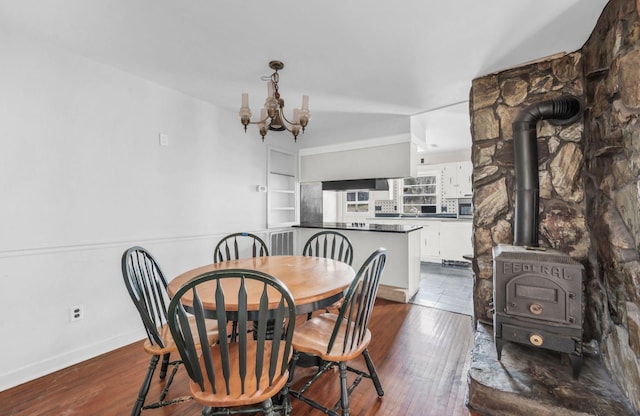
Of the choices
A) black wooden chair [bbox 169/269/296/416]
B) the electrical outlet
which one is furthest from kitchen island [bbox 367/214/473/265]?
the electrical outlet

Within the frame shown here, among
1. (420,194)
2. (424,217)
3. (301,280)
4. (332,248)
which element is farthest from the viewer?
(420,194)

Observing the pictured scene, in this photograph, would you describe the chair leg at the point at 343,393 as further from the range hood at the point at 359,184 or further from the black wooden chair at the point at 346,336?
the range hood at the point at 359,184

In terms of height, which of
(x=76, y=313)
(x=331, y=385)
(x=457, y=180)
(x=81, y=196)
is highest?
(x=457, y=180)

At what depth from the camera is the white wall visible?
1921mm

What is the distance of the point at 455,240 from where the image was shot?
5320 mm

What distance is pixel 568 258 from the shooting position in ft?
5.72

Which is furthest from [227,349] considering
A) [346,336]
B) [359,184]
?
[359,184]

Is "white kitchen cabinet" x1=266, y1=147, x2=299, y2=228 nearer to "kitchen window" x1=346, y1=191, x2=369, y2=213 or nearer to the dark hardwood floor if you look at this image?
the dark hardwood floor

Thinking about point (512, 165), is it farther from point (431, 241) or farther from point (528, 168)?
point (431, 241)

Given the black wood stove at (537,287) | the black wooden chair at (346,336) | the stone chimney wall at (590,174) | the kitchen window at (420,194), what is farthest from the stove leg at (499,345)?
the kitchen window at (420,194)

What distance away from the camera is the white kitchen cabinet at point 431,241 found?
5492mm

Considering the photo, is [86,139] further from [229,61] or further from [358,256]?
[358,256]

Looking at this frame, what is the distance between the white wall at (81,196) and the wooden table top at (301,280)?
3.38 feet

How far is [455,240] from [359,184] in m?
2.53
